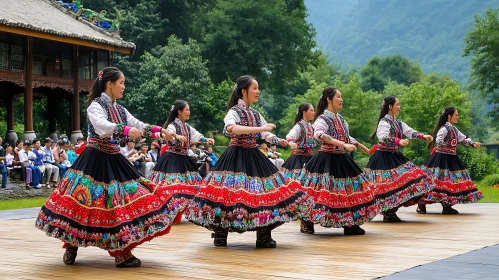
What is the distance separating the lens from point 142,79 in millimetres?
31594

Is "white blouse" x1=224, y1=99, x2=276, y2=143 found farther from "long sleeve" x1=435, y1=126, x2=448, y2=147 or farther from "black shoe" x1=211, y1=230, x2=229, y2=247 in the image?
"long sleeve" x1=435, y1=126, x2=448, y2=147

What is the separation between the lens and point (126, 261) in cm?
645

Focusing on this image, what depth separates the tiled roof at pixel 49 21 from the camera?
847 inches

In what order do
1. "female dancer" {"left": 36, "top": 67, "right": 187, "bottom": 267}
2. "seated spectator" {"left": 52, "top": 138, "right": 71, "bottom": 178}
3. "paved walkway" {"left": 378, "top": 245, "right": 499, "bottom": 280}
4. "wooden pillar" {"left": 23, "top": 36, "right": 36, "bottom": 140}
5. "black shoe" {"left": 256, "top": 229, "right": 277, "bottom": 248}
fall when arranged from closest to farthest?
"paved walkway" {"left": 378, "top": 245, "right": 499, "bottom": 280} < "female dancer" {"left": 36, "top": 67, "right": 187, "bottom": 267} < "black shoe" {"left": 256, "top": 229, "right": 277, "bottom": 248} < "seated spectator" {"left": 52, "top": 138, "right": 71, "bottom": 178} < "wooden pillar" {"left": 23, "top": 36, "right": 36, "bottom": 140}

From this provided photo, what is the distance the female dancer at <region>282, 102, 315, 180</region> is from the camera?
36.2 ft

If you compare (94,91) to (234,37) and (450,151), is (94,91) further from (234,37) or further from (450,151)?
(234,37)

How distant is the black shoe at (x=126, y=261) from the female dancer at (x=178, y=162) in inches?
145

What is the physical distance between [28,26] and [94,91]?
1522 centimetres

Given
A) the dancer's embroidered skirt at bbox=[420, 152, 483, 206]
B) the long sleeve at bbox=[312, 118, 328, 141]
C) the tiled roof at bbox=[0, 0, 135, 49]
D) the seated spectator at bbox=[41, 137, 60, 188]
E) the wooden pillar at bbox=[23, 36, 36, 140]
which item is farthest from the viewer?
the wooden pillar at bbox=[23, 36, 36, 140]

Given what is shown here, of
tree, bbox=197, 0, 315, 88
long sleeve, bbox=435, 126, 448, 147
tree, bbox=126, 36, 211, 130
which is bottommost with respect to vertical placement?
long sleeve, bbox=435, 126, 448, 147

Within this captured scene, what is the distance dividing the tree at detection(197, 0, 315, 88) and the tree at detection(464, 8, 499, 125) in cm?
1064

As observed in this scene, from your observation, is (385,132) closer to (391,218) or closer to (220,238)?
(391,218)

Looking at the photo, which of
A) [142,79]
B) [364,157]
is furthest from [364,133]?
[142,79]

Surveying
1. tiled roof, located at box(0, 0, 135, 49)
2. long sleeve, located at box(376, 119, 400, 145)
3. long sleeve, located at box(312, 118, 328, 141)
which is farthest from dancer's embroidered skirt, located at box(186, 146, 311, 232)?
tiled roof, located at box(0, 0, 135, 49)
